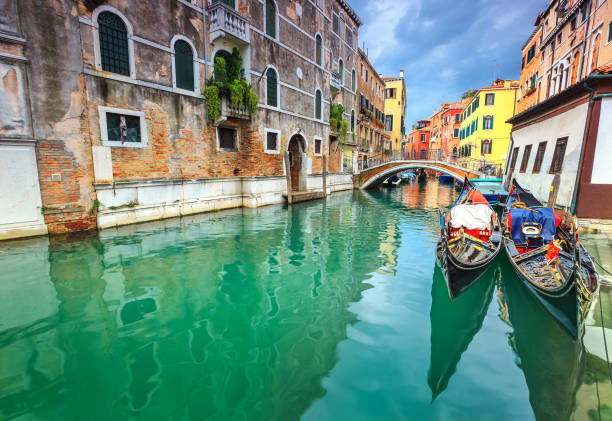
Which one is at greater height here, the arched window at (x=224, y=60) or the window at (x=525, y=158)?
the arched window at (x=224, y=60)

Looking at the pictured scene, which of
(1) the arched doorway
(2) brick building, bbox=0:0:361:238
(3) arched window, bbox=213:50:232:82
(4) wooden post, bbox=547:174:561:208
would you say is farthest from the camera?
(1) the arched doorway

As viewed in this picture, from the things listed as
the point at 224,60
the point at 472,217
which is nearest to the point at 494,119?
the point at 224,60

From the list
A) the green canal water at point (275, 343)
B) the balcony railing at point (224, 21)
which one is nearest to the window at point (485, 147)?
the balcony railing at point (224, 21)

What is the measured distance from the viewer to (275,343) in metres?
3.45

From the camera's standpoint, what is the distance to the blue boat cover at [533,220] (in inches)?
224

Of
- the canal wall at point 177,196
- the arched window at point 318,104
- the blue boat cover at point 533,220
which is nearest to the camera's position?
the blue boat cover at point 533,220

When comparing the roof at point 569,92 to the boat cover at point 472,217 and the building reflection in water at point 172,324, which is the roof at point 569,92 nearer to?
the boat cover at point 472,217

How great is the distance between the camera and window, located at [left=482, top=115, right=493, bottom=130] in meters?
24.2

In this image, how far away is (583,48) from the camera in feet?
41.0

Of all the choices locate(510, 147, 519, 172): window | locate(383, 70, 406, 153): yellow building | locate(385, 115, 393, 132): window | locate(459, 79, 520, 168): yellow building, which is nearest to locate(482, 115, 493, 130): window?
locate(459, 79, 520, 168): yellow building

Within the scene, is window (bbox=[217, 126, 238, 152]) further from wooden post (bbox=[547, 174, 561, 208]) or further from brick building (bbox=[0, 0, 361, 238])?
Result: wooden post (bbox=[547, 174, 561, 208])

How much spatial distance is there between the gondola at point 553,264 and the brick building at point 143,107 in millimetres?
8861

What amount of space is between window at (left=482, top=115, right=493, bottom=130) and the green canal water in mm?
21599

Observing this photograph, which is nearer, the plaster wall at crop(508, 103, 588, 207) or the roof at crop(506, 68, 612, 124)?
the roof at crop(506, 68, 612, 124)
